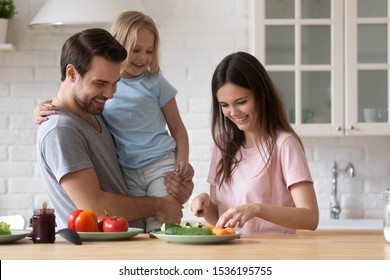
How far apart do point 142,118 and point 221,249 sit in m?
1.25

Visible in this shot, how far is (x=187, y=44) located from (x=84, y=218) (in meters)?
2.48

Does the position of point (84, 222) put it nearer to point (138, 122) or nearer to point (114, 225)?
point (114, 225)

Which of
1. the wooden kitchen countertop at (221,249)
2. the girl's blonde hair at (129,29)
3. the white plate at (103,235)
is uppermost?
the girl's blonde hair at (129,29)

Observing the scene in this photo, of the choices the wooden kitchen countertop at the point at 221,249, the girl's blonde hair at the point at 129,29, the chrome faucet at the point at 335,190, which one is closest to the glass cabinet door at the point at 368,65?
the chrome faucet at the point at 335,190

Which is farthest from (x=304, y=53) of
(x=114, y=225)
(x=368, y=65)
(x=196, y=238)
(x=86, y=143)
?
(x=196, y=238)

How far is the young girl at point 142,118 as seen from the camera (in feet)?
11.5

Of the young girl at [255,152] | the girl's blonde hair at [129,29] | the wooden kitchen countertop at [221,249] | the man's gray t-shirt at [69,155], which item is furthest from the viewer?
the girl's blonde hair at [129,29]

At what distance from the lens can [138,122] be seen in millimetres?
3596

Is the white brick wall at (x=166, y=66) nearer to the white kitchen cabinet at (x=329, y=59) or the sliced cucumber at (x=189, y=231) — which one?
the white kitchen cabinet at (x=329, y=59)

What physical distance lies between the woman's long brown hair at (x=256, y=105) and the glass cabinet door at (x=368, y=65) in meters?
1.60

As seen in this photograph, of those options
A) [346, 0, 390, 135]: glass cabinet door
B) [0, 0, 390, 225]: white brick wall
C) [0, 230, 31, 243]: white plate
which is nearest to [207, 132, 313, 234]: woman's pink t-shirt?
[0, 230, 31, 243]: white plate

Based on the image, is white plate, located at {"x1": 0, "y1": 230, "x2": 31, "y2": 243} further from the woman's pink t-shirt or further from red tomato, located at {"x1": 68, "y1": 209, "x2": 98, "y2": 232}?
the woman's pink t-shirt
